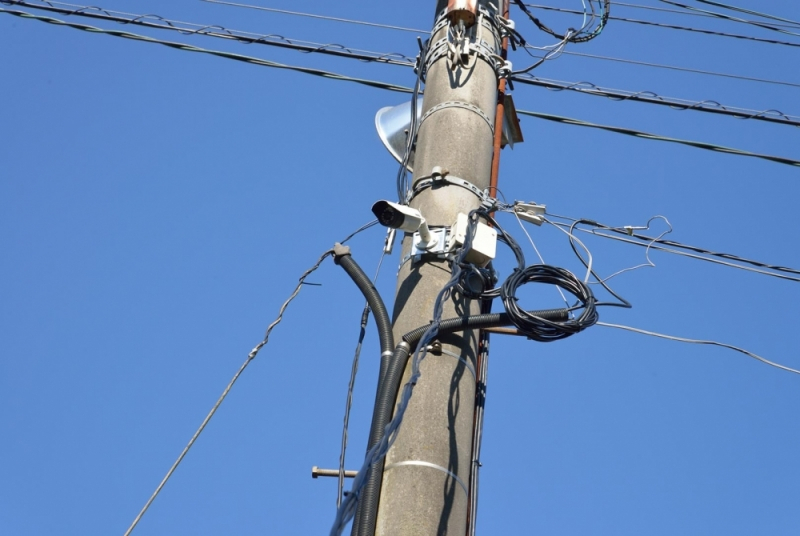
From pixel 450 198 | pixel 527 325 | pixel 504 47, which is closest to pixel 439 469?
pixel 527 325

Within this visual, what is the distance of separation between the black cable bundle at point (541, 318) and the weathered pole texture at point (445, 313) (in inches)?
7.4

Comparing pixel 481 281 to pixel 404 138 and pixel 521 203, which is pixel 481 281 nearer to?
pixel 521 203

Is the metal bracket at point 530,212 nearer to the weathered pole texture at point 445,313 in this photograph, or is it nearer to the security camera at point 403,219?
the weathered pole texture at point 445,313

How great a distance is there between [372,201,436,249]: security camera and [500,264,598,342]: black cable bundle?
15.3 inches

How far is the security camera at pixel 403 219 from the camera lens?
412 cm

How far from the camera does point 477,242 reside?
4.18m

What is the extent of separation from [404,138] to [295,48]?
226cm

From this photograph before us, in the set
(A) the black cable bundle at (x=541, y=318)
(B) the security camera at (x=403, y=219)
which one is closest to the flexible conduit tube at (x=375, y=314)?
(B) the security camera at (x=403, y=219)

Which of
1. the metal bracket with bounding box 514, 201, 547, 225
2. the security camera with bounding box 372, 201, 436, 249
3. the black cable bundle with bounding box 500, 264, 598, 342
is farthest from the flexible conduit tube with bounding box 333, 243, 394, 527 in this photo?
the metal bracket with bounding box 514, 201, 547, 225

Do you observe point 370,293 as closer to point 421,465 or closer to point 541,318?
point 541,318

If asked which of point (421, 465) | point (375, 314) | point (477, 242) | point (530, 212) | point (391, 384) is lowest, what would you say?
point (421, 465)

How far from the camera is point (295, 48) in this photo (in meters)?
7.69

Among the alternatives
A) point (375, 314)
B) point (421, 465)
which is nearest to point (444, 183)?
point (375, 314)

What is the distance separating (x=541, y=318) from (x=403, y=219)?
0.70 metres
